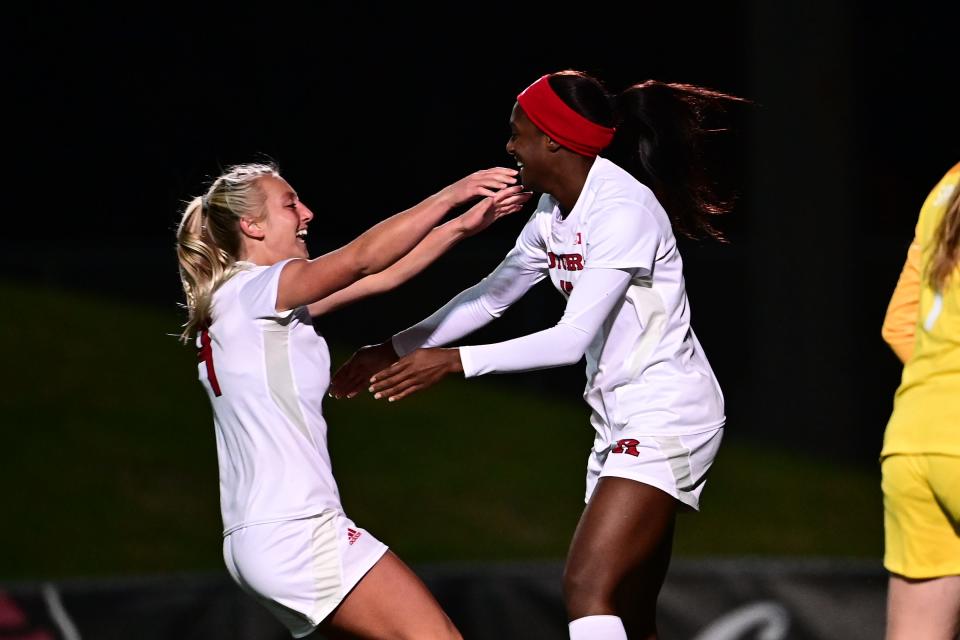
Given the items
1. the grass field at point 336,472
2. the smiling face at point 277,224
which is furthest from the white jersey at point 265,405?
the grass field at point 336,472

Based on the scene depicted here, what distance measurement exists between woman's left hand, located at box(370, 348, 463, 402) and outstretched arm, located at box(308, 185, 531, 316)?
1.68 ft

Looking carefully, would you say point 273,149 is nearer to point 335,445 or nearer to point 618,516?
point 335,445

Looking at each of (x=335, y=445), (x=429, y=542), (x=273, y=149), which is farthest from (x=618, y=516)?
(x=273, y=149)

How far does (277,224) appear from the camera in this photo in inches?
161

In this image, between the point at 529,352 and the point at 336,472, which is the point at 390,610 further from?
the point at 336,472

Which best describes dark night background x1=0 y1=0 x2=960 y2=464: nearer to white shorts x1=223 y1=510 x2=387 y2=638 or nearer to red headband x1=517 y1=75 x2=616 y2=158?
red headband x1=517 y1=75 x2=616 y2=158

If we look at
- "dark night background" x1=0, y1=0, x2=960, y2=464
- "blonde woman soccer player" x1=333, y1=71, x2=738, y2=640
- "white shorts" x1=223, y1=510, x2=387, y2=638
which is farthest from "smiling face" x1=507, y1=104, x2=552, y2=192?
"dark night background" x1=0, y1=0, x2=960, y2=464

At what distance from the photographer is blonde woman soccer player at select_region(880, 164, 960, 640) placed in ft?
10.5

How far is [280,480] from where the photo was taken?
3.83m

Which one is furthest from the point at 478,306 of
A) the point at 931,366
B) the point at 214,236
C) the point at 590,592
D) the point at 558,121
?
the point at 931,366

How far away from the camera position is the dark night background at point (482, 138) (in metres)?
10.7

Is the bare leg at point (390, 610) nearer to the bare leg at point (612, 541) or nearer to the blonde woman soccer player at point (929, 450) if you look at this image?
the bare leg at point (612, 541)

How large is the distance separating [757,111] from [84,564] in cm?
525

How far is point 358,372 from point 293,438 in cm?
57
